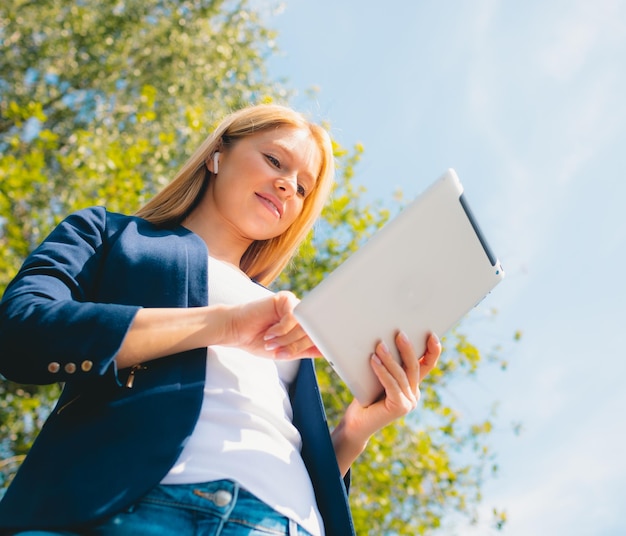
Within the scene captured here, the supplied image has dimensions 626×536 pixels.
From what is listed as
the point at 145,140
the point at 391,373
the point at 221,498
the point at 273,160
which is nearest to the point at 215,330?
the point at 221,498

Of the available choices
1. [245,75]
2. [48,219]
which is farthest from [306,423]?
[245,75]

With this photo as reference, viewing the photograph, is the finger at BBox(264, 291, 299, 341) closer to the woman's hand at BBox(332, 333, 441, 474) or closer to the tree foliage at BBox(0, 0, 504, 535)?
the woman's hand at BBox(332, 333, 441, 474)

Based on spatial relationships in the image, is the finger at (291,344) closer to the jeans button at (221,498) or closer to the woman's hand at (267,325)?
the woman's hand at (267,325)

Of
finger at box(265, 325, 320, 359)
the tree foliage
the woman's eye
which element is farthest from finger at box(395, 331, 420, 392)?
the tree foliage

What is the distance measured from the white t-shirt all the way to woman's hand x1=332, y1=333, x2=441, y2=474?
0.20 m

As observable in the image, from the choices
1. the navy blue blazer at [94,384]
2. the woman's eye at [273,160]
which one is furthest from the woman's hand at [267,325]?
the woman's eye at [273,160]

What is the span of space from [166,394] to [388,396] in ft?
1.90

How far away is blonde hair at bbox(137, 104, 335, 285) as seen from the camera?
211 cm

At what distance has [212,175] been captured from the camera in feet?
7.32

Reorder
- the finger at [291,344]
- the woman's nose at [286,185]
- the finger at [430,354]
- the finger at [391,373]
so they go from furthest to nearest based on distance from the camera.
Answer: the woman's nose at [286,185]
the finger at [430,354]
the finger at [391,373]
the finger at [291,344]

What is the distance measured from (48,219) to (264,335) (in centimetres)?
542

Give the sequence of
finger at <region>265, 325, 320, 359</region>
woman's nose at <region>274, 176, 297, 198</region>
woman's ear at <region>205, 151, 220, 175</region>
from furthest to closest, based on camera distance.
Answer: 1. woman's ear at <region>205, 151, 220, 175</region>
2. woman's nose at <region>274, 176, 297, 198</region>
3. finger at <region>265, 325, 320, 359</region>

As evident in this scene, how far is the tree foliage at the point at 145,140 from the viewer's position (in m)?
5.38

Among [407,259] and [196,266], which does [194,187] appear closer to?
[196,266]
